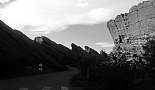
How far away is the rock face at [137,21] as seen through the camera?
61.0 metres

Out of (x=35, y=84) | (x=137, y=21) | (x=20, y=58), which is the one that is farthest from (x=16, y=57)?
(x=137, y=21)

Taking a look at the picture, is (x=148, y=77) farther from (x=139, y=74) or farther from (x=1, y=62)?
(x=1, y=62)

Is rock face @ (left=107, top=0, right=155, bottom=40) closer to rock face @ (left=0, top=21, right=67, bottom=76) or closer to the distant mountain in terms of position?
the distant mountain

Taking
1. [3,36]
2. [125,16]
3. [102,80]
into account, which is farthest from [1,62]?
[125,16]

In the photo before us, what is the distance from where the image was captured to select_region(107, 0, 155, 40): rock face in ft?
200

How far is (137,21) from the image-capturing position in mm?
65875

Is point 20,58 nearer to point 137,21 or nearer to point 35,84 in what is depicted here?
point 35,84

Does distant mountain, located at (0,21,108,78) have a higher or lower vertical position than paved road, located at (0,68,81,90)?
higher

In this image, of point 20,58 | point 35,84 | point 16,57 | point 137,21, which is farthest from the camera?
point 137,21

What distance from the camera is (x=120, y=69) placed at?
20.9 metres

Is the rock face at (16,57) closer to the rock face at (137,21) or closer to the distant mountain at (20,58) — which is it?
the distant mountain at (20,58)

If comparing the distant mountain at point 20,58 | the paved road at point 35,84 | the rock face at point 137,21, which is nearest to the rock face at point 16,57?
the distant mountain at point 20,58

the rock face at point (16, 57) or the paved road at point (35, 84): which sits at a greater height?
the rock face at point (16, 57)

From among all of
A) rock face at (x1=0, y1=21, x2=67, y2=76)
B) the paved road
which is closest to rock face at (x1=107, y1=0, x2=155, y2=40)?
rock face at (x1=0, y1=21, x2=67, y2=76)
